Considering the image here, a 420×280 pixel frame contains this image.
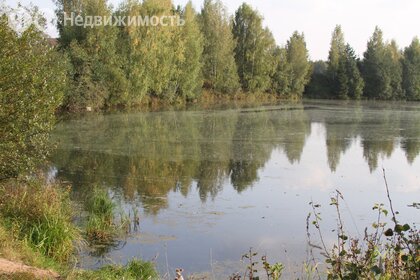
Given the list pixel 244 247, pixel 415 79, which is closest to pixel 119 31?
pixel 244 247

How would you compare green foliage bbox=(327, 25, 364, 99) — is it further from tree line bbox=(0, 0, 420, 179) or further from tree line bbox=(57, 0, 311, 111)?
tree line bbox=(57, 0, 311, 111)

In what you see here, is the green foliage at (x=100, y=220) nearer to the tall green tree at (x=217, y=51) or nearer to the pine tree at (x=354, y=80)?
the tall green tree at (x=217, y=51)

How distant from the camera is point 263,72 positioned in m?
58.8

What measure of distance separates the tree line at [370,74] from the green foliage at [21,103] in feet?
201

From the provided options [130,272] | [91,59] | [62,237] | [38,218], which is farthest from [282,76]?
[130,272]

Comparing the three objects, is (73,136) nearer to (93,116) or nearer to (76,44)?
(93,116)

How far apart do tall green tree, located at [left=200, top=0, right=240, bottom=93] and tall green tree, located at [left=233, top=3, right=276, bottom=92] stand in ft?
10.3

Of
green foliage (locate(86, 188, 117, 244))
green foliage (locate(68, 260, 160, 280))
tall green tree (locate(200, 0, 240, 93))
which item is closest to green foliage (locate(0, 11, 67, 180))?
green foliage (locate(86, 188, 117, 244))

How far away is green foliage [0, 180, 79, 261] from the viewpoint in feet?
21.2

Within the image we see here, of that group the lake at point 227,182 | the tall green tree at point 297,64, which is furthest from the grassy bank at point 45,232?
the tall green tree at point 297,64

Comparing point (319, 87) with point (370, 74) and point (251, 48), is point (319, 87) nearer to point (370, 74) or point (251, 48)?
point (370, 74)

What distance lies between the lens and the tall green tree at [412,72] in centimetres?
6725

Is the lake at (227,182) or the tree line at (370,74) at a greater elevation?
the tree line at (370,74)

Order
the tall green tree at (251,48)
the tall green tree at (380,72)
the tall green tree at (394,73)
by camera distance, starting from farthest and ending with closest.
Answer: the tall green tree at (394,73) < the tall green tree at (380,72) < the tall green tree at (251,48)
